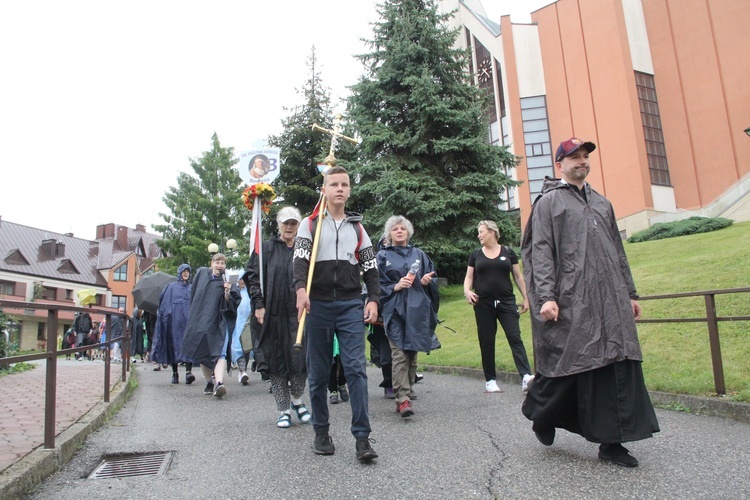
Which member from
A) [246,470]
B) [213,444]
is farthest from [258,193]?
[246,470]

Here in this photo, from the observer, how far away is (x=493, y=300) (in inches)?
263

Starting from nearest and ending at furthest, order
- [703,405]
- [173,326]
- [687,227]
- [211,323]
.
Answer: [703,405] → [211,323] → [173,326] → [687,227]

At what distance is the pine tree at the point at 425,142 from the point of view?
1906 cm

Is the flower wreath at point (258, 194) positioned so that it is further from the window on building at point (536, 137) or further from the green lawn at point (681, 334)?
the window on building at point (536, 137)

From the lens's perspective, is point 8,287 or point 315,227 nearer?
point 315,227

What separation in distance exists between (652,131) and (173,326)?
32.9 m

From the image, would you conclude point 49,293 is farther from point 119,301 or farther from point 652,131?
point 652,131

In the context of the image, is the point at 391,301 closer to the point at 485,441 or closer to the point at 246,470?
the point at 485,441

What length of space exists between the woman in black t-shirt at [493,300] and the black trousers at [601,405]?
9.50ft

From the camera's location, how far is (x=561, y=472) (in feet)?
10.9

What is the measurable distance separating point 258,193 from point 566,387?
18.3 ft

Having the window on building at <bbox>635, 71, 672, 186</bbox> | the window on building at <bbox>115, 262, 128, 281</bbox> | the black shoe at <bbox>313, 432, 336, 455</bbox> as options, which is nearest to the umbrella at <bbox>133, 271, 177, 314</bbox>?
the black shoe at <bbox>313, 432, 336, 455</bbox>

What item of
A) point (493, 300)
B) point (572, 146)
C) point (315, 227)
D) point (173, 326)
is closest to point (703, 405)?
point (493, 300)

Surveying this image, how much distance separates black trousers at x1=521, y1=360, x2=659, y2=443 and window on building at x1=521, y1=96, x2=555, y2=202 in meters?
34.3
